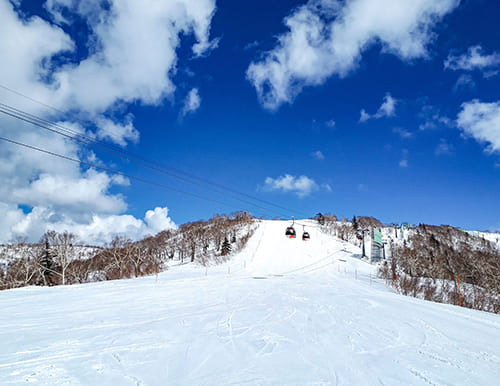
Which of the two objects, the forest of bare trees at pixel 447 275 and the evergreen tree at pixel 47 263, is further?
the evergreen tree at pixel 47 263

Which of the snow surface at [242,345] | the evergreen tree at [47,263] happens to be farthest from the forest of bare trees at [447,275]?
the evergreen tree at [47,263]

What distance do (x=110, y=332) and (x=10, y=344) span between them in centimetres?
223

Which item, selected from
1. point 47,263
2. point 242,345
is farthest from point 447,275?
point 47,263

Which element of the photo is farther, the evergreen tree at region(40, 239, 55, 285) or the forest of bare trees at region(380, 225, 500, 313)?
the evergreen tree at region(40, 239, 55, 285)

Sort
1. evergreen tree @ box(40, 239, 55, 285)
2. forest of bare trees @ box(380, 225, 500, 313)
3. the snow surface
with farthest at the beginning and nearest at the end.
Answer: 1. evergreen tree @ box(40, 239, 55, 285)
2. forest of bare trees @ box(380, 225, 500, 313)
3. the snow surface

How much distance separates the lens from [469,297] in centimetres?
3106

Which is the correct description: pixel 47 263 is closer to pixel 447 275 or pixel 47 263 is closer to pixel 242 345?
pixel 242 345

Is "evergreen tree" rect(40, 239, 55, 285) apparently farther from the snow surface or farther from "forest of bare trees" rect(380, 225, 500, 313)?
"forest of bare trees" rect(380, 225, 500, 313)

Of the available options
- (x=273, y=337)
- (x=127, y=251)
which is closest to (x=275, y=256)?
(x=127, y=251)

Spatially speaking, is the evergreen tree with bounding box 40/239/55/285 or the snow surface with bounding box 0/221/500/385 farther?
the evergreen tree with bounding box 40/239/55/285

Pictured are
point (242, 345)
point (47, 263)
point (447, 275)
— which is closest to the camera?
point (242, 345)

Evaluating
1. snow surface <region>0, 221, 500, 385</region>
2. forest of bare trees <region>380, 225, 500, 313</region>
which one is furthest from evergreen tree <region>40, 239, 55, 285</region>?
forest of bare trees <region>380, 225, 500, 313</region>

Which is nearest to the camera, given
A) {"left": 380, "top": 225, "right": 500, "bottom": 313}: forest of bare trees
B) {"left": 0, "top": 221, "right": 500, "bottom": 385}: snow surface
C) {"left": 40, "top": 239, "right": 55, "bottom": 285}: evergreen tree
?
{"left": 0, "top": 221, "right": 500, "bottom": 385}: snow surface

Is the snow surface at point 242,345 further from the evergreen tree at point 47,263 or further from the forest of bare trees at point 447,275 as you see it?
the evergreen tree at point 47,263
